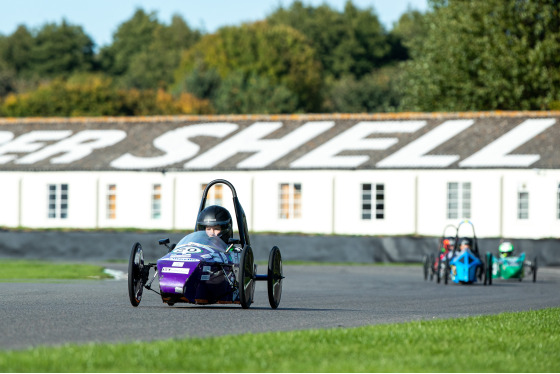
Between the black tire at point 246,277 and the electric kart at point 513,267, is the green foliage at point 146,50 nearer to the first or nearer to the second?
the electric kart at point 513,267

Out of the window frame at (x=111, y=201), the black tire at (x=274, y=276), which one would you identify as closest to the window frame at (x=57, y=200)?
the window frame at (x=111, y=201)

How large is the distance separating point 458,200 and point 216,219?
1188 inches

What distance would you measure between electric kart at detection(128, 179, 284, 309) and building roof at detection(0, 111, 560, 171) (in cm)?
2947

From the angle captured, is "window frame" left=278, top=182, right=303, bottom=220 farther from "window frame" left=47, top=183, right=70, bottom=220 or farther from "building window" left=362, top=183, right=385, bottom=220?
"window frame" left=47, top=183, right=70, bottom=220

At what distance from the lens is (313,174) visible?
47.8 metres

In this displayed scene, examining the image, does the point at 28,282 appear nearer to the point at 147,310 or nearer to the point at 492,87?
the point at 147,310

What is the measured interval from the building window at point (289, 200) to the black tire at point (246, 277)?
31.6 metres

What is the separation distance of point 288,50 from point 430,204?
67.0 meters

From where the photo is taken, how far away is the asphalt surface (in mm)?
12648


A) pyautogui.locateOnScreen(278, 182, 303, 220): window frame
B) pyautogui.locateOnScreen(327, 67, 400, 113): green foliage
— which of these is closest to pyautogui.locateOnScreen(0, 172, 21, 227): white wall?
pyautogui.locateOnScreen(278, 182, 303, 220): window frame

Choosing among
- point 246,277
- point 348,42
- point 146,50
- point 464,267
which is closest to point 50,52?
point 146,50

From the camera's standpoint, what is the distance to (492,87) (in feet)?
220

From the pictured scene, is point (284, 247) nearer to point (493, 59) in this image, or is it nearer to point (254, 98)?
point (493, 59)

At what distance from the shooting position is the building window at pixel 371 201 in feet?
155
